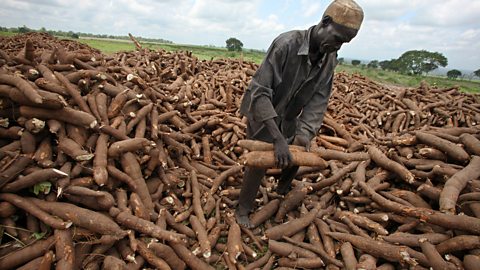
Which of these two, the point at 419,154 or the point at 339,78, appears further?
the point at 339,78

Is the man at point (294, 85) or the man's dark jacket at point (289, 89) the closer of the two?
the man at point (294, 85)

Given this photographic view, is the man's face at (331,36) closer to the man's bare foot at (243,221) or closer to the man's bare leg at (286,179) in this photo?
the man's bare leg at (286,179)

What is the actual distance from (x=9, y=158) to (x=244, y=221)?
210 centimetres

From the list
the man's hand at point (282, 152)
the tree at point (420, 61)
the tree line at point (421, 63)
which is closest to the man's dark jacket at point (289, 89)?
the man's hand at point (282, 152)

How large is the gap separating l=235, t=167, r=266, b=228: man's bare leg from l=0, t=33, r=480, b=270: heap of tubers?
0.14 m

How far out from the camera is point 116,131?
2682mm

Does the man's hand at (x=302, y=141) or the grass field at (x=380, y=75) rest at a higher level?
the grass field at (x=380, y=75)

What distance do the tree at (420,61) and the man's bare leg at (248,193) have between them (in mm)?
35468

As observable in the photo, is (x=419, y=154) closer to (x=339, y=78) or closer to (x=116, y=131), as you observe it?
(x=116, y=131)

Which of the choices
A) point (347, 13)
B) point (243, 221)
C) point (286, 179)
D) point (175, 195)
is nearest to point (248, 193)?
point (243, 221)

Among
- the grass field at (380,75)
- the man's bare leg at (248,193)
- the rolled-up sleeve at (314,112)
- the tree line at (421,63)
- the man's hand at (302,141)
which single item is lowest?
the man's bare leg at (248,193)

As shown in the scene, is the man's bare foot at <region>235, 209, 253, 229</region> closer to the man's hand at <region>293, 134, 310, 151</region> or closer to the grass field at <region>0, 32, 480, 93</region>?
the man's hand at <region>293, 134, 310, 151</region>

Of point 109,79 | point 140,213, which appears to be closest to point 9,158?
point 140,213

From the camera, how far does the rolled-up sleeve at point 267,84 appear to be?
2.11 metres
